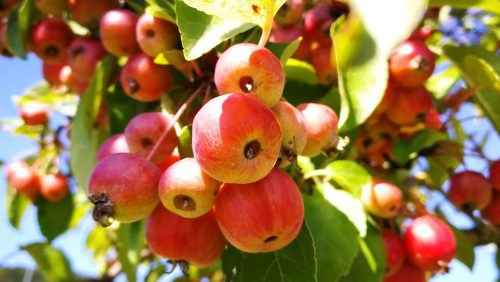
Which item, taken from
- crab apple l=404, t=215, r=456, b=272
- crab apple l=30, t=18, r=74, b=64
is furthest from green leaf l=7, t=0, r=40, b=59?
crab apple l=404, t=215, r=456, b=272

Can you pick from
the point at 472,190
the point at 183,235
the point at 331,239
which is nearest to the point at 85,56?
the point at 183,235

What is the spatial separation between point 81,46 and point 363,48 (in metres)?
1.27

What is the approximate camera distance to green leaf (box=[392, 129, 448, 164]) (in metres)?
1.71

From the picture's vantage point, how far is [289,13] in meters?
1.65

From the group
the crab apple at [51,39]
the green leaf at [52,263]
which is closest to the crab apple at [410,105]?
the crab apple at [51,39]

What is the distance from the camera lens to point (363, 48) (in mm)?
484

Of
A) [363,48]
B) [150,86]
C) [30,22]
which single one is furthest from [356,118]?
[30,22]

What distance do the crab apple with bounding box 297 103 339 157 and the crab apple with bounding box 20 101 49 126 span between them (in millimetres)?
1467

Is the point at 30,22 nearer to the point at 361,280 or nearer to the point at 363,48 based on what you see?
the point at 361,280

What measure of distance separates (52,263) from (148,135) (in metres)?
1.63

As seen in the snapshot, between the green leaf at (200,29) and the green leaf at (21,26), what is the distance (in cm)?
81

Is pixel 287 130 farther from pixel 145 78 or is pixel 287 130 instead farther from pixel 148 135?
pixel 145 78

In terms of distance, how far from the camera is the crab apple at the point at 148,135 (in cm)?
111

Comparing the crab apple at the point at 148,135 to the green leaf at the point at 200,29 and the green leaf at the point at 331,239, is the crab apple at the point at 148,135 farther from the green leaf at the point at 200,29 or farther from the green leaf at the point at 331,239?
the green leaf at the point at 331,239
